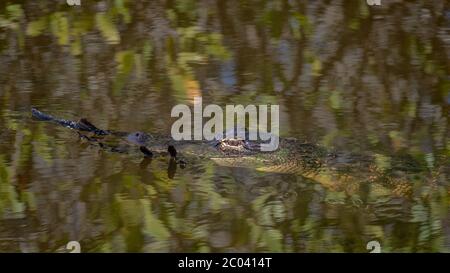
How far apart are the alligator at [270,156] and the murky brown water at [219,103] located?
0.02 m

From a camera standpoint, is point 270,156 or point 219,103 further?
point 219,103

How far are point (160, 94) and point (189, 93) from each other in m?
0.08

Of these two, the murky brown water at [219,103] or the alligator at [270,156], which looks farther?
the alligator at [270,156]

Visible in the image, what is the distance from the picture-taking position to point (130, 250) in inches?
63.4

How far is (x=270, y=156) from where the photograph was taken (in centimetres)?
181

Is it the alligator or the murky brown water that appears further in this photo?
the alligator

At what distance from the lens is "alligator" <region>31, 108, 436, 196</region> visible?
176 centimetres

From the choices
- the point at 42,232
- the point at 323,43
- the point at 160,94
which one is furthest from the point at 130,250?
the point at 323,43

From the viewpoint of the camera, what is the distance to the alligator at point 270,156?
1.76 metres

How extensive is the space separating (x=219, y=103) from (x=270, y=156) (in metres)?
0.25

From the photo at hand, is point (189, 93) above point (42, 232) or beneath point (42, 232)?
above

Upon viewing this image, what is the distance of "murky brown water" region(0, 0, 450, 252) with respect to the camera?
1.65 metres

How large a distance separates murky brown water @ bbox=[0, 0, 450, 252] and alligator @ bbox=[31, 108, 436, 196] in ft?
0.07
